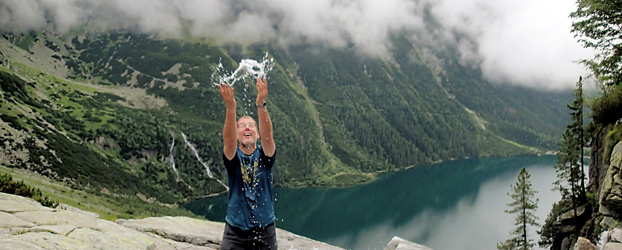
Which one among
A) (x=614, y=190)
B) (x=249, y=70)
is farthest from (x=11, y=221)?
(x=614, y=190)

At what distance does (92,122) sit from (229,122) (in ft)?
634

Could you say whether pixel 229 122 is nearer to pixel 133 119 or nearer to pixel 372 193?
pixel 372 193

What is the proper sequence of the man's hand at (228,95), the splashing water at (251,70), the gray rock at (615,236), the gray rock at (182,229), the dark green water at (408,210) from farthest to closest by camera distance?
the dark green water at (408,210), the gray rock at (615,236), the gray rock at (182,229), the splashing water at (251,70), the man's hand at (228,95)

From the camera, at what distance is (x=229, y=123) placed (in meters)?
4.78

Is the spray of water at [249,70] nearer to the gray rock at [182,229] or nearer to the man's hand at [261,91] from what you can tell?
the man's hand at [261,91]

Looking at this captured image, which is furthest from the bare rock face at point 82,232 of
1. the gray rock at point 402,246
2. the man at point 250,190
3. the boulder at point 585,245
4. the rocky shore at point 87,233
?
the boulder at point 585,245

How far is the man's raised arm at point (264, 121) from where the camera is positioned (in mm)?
4879

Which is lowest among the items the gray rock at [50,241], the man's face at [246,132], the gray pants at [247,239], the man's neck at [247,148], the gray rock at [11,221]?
the gray rock at [50,241]

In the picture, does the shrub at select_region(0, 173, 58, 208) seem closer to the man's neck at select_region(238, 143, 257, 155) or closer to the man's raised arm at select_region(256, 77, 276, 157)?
the man's neck at select_region(238, 143, 257, 155)

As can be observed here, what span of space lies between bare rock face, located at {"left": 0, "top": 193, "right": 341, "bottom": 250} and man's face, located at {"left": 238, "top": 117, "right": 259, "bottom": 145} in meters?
5.00

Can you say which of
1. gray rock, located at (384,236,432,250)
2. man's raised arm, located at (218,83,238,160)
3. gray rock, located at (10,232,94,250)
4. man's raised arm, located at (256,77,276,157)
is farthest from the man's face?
gray rock, located at (384,236,432,250)

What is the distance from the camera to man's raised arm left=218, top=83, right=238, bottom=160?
4586 millimetres

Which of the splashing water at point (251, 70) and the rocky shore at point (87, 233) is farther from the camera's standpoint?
the rocky shore at point (87, 233)

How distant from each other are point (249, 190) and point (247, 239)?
69 centimetres
